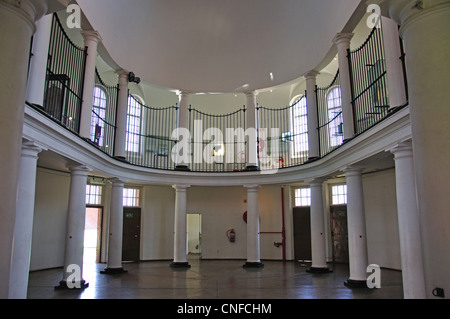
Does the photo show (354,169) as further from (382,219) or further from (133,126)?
(133,126)

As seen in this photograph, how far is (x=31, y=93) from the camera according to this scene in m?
7.25

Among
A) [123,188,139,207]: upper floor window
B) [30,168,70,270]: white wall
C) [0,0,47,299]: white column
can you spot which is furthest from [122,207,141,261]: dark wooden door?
[0,0,47,299]: white column

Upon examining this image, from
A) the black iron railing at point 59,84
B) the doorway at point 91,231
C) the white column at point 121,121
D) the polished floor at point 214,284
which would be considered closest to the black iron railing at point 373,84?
the polished floor at point 214,284

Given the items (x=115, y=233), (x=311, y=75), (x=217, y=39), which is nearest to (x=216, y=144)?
(x=217, y=39)

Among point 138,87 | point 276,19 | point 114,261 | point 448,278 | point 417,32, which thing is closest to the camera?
point 448,278

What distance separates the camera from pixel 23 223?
705 centimetres

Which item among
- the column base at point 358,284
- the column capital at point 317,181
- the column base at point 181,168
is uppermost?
the column base at point 181,168

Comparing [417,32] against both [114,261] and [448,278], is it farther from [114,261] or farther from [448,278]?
[114,261]

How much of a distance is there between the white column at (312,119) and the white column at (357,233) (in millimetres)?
3092

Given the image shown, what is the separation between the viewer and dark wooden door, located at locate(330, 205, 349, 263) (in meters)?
16.0

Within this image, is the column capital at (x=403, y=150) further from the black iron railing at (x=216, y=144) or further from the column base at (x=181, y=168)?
the black iron railing at (x=216, y=144)

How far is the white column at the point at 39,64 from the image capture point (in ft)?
23.9
